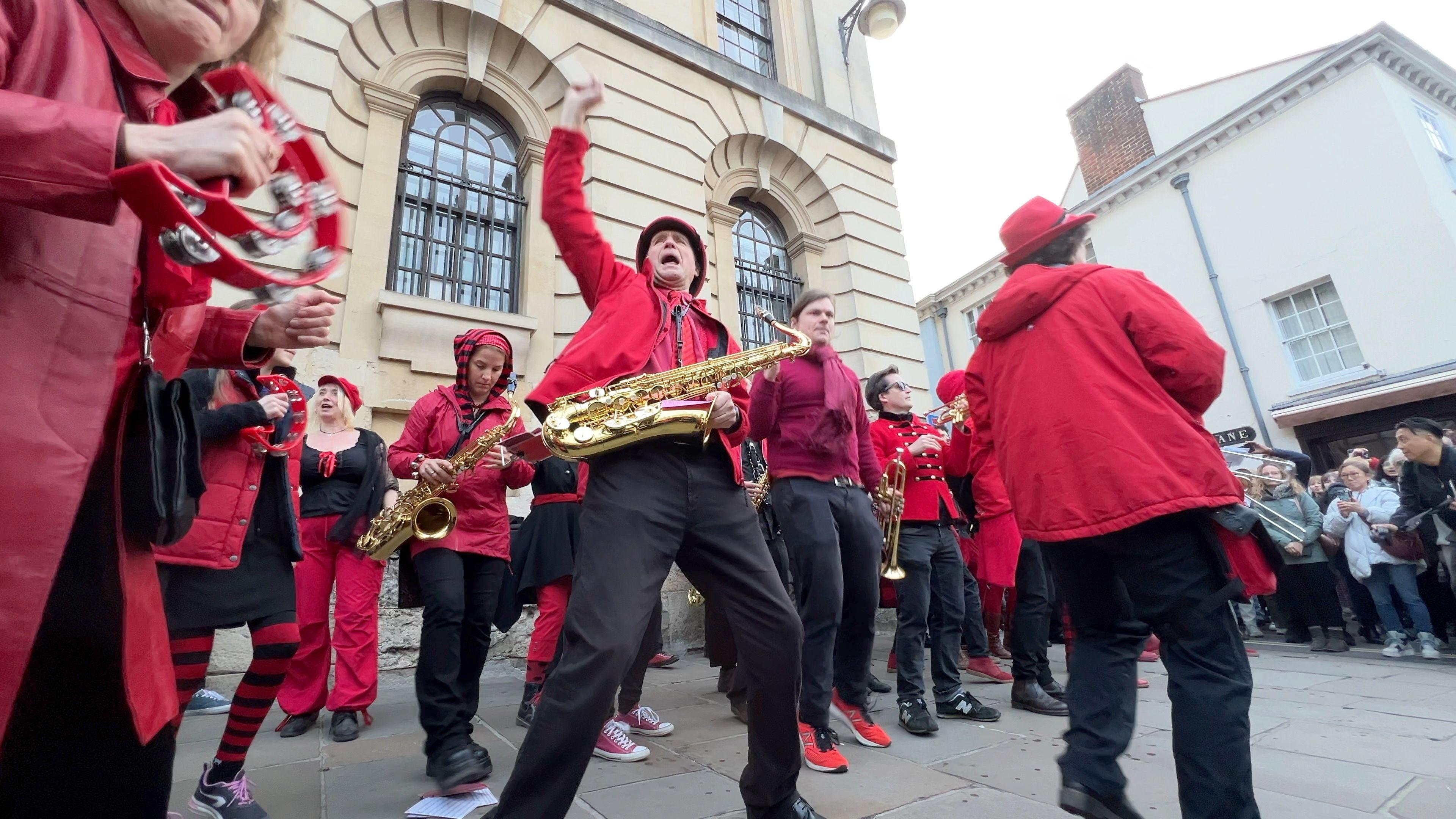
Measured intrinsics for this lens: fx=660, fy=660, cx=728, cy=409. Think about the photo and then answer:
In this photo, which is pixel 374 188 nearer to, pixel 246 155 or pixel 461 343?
pixel 461 343

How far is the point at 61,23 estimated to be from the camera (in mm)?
974

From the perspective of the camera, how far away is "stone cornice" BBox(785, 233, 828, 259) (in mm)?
Result: 9773

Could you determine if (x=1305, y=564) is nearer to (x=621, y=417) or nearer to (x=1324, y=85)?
(x=621, y=417)

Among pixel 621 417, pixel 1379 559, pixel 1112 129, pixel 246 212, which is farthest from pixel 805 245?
pixel 1112 129

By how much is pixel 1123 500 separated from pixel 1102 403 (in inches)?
13.2

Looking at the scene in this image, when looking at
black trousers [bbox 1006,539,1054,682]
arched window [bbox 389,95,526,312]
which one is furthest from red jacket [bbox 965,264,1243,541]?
arched window [bbox 389,95,526,312]

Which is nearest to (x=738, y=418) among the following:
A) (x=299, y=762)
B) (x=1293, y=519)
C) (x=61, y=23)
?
(x=61, y=23)

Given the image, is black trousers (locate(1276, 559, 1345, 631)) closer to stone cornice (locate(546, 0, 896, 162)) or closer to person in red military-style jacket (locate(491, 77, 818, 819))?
person in red military-style jacket (locate(491, 77, 818, 819))

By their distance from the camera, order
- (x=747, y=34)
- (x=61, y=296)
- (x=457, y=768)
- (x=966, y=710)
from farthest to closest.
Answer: (x=747, y=34)
(x=966, y=710)
(x=457, y=768)
(x=61, y=296)

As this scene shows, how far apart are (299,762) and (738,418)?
273cm

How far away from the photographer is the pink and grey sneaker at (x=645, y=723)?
3498 mm

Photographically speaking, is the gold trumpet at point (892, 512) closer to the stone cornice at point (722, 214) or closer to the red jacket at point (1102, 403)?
the red jacket at point (1102, 403)

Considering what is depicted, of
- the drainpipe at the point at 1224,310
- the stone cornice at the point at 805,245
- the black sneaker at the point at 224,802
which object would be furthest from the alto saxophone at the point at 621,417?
the drainpipe at the point at 1224,310

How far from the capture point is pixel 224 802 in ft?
7.93
